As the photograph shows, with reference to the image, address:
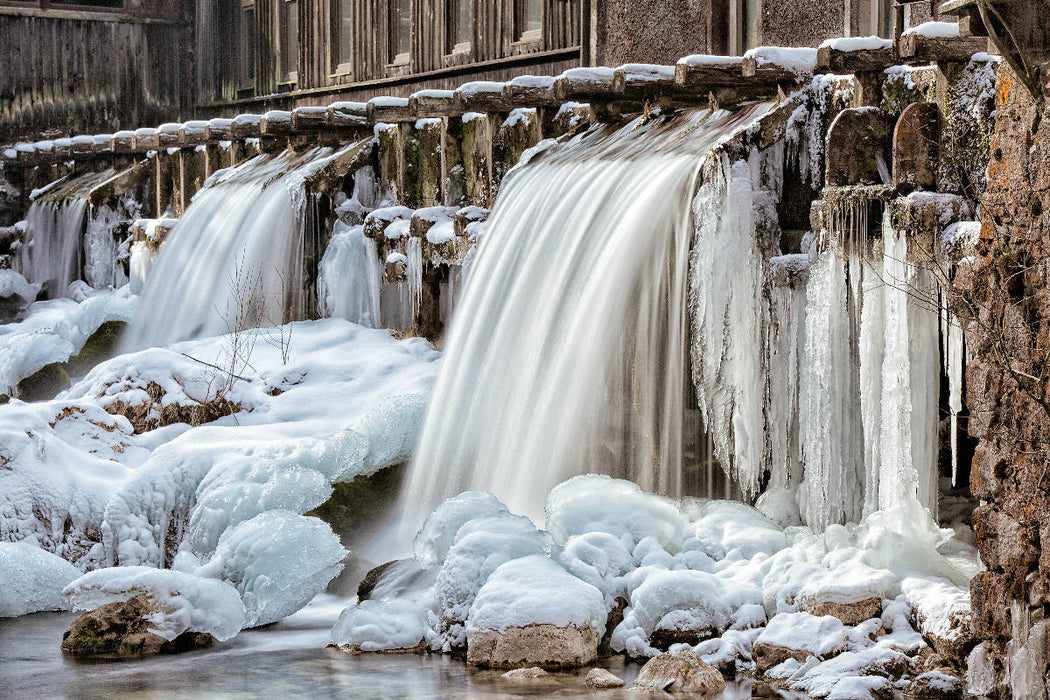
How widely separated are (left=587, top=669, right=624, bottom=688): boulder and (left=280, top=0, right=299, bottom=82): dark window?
18212 mm

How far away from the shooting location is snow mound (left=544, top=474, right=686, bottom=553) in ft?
27.8

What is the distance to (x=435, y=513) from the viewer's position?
29.6 ft

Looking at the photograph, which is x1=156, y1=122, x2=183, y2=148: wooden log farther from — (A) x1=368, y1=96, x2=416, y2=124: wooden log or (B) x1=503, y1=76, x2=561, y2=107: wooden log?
(B) x1=503, y1=76, x2=561, y2=107: wooden log

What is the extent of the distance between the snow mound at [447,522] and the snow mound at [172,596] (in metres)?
1.06

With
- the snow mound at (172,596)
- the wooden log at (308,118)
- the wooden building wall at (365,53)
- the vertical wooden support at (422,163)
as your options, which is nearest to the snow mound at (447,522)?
the snow mound at (172,596)

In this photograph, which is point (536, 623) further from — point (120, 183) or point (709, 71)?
point (120, 183)

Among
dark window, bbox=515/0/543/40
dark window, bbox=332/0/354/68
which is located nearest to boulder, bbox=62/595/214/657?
dark window, bbox=515/0/543/40

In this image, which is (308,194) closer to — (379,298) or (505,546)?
(379,298)

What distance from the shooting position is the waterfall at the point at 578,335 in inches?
370

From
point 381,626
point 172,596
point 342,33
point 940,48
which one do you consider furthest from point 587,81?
point 342,33

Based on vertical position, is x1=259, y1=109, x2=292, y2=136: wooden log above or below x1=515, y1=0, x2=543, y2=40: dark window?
below

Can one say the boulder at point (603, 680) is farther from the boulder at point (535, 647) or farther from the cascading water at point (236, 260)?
the cascading water at point (236, 260)

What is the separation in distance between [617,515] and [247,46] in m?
18.6

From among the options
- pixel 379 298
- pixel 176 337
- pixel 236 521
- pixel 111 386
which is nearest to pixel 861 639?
pixel 236 521
